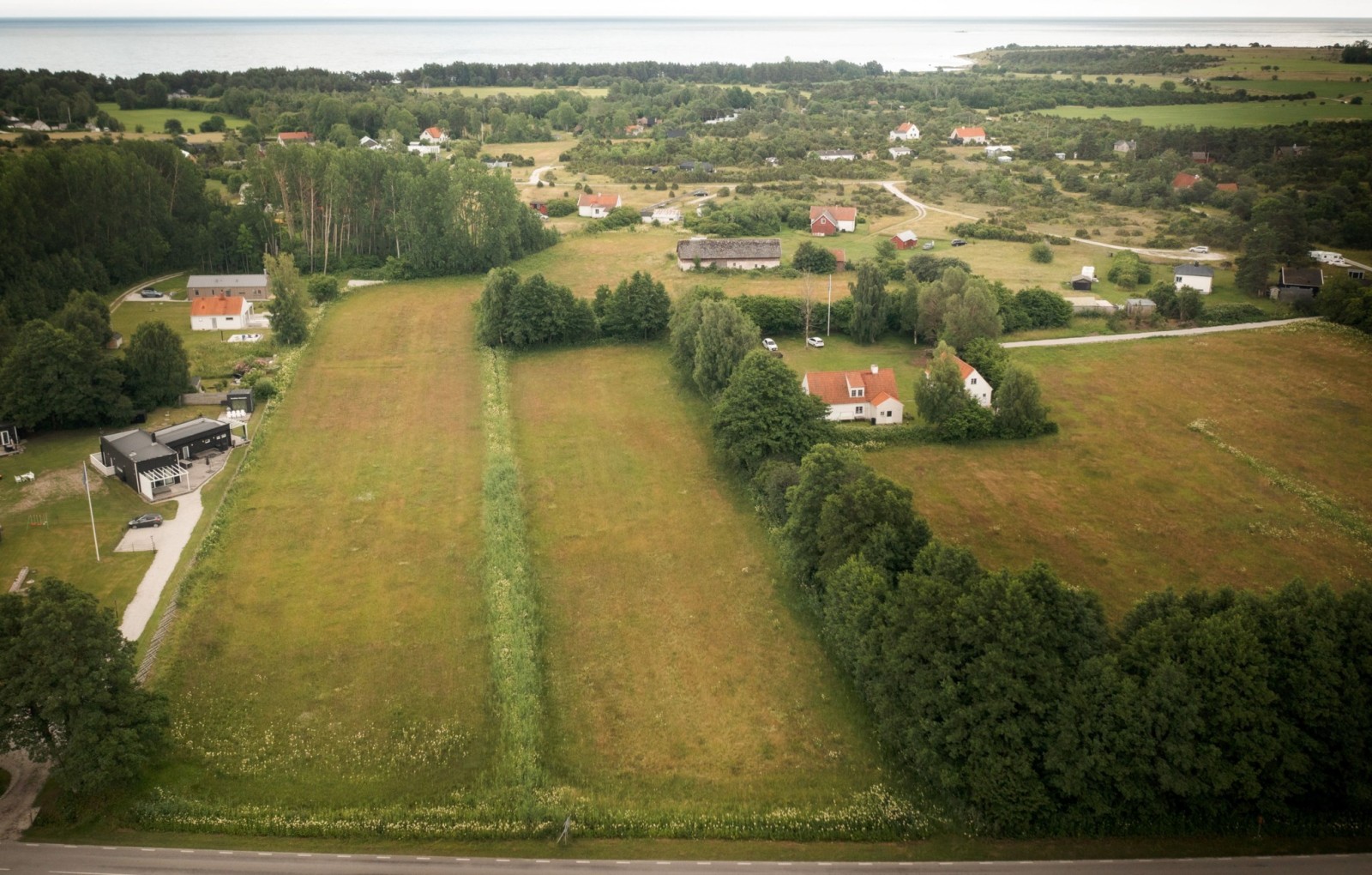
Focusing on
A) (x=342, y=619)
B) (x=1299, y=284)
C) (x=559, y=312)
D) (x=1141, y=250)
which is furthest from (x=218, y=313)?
(x=1141, y=250)

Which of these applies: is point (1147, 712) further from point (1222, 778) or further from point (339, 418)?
point (339, 418)

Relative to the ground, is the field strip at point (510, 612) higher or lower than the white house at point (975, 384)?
lower

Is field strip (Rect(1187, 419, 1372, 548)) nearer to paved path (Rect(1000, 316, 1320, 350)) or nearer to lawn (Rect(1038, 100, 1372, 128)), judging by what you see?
paved path (Rect(1000, 316, 1320, 350))

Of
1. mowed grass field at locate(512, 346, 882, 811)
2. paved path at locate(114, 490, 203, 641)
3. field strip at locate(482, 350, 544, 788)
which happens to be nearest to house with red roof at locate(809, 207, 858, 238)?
mowed grass field at locate(512, 346, 882, 811)

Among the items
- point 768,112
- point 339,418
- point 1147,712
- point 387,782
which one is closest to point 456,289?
point 339,418

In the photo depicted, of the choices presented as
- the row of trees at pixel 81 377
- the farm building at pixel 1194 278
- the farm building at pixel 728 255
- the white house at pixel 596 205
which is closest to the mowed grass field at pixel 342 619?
the row of trees at pixel 81 377

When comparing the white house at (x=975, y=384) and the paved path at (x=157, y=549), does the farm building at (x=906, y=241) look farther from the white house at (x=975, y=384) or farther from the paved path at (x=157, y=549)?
the paved path at (x=157, y=549)
